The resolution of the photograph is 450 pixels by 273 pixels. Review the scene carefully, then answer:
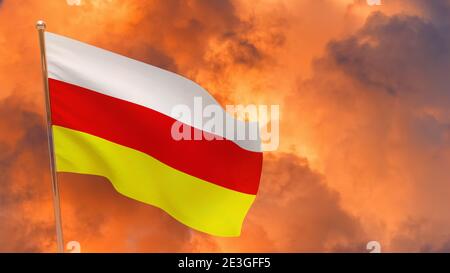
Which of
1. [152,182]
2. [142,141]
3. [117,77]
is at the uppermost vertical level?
[117,77]

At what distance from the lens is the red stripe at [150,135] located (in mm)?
2609

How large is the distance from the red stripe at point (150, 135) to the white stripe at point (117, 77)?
0.04 meters

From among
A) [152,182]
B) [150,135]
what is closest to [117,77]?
[150,135]

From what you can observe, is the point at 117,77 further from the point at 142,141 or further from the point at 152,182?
the point at 152,182

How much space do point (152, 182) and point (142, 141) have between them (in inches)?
9.4

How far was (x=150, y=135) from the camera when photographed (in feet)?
8.79

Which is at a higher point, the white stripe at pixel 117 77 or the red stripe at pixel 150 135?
the white stripe at pixel 117 77

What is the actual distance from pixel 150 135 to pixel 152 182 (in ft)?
0.88

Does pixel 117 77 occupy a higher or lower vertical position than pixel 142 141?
higher

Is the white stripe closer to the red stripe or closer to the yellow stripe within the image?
the red stripe

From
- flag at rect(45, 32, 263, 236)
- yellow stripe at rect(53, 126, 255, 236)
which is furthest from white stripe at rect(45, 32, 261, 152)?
yellow stripe at rect(53, 126, 255, 236)

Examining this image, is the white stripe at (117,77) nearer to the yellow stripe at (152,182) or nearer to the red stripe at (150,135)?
the red stripe at (150,135)

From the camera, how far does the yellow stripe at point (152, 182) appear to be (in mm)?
2637

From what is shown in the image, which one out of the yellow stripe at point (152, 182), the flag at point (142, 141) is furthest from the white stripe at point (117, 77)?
the yellow stripe at point (152, 182)
